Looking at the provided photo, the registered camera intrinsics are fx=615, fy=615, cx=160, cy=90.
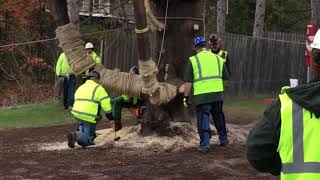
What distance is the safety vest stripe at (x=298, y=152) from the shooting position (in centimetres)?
295

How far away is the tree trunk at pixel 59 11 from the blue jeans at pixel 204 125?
243cm

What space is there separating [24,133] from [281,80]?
41.1 ft

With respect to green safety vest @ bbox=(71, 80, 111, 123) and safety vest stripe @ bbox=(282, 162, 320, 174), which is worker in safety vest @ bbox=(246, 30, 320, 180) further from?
green safety vest @ bbox=(71, 80, 111, 123)

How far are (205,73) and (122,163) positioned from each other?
6.35 ft

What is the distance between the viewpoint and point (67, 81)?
52.1 ft

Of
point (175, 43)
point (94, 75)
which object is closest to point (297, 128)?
point (94, 75)

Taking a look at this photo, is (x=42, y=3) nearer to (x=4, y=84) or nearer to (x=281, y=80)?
(x=4, y=84)

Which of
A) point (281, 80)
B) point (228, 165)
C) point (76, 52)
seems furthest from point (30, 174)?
point (281, 80)

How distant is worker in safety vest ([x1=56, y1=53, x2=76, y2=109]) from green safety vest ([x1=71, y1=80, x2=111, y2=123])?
6231 mm

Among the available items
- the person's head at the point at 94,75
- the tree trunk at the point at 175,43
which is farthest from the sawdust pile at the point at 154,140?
the person's head at the point at 94,75

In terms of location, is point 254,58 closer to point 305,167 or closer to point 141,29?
point 141,29

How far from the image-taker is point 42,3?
89.7ft

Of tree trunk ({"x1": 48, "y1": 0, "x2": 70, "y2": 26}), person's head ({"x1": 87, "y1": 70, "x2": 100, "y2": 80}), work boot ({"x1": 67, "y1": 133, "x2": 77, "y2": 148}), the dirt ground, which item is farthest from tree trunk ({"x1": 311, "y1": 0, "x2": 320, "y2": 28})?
tree trunk ({"x1": 48, "y1": 0, "x2": 70, "y2": 26})

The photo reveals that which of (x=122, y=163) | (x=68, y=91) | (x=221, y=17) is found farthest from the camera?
(x=221, y=17)
